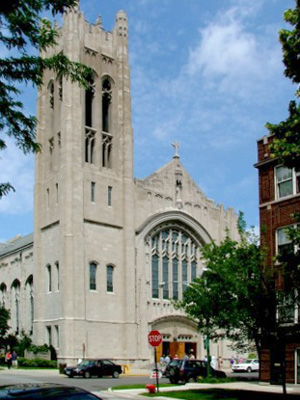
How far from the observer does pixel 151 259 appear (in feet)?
199

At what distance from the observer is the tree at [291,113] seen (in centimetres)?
1744

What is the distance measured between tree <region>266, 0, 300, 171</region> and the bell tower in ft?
121

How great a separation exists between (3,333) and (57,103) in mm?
21437

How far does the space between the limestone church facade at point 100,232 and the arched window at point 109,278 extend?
10 cm

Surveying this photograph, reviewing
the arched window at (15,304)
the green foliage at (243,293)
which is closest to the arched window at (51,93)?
the arched window at (15,304)

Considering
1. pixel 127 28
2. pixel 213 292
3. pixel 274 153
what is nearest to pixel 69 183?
pixel 127 28

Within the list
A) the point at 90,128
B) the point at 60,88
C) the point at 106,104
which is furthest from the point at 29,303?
the point at 60,88

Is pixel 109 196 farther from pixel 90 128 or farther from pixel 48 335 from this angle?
pixel 48 335

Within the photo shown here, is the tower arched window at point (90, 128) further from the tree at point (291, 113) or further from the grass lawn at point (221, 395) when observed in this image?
the tree at point (291, 113)

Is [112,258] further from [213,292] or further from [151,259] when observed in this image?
[213,292]

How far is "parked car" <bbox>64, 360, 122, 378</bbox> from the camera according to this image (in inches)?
1607

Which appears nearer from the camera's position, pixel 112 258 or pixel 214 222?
pixel 112 258

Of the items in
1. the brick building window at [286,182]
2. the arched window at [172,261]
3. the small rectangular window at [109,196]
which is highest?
the small rectangular window at [109,196]

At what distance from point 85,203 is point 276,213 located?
26.4m
